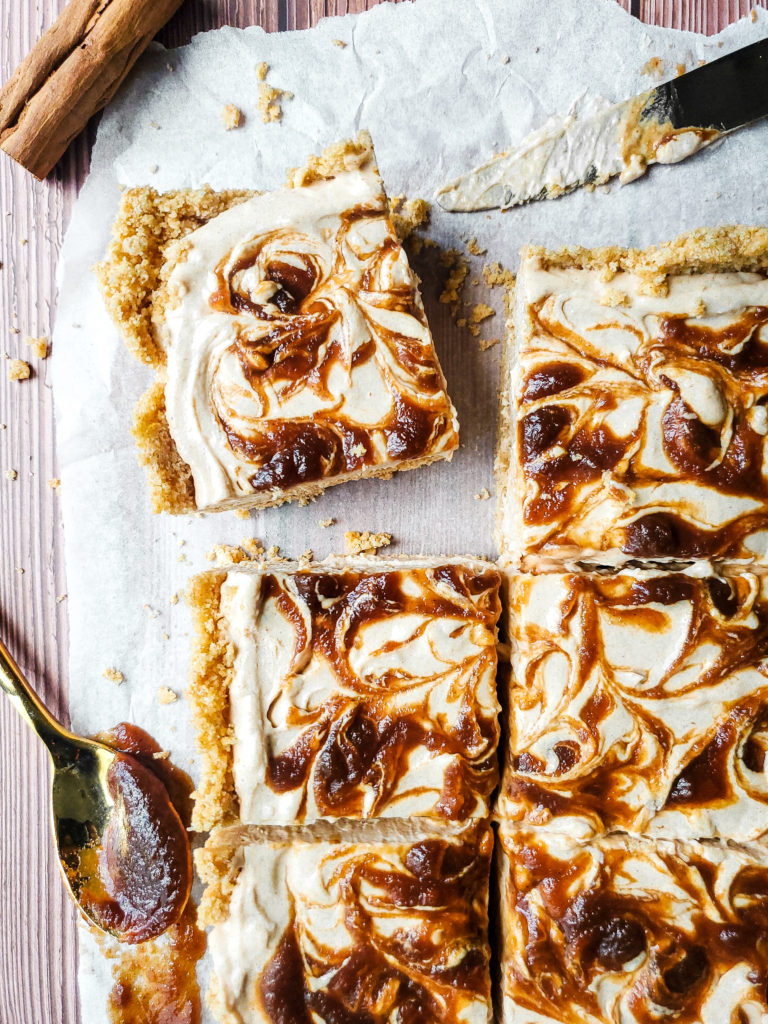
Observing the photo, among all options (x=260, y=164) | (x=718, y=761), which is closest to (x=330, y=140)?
(x=260, y=164)

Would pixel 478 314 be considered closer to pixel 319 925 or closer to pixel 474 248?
pixel 474 248

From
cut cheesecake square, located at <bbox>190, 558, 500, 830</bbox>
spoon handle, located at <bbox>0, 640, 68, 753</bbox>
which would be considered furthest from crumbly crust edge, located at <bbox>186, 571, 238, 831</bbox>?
spoon handle, located at <bbox>0, 640, 68, 753</bbox>

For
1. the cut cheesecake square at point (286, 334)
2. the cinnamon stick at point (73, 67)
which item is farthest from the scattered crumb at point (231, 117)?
the cut cheesecake square at point (286, 334)

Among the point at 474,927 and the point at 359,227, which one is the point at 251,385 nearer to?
the point at 359,227

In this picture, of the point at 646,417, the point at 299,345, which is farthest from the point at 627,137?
the point at 299,345

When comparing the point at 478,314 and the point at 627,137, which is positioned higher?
the point at 627,137

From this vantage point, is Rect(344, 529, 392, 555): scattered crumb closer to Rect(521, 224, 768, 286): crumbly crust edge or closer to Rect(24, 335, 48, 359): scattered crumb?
Rect(521, 224, 768, 286): crumbly crust edge
